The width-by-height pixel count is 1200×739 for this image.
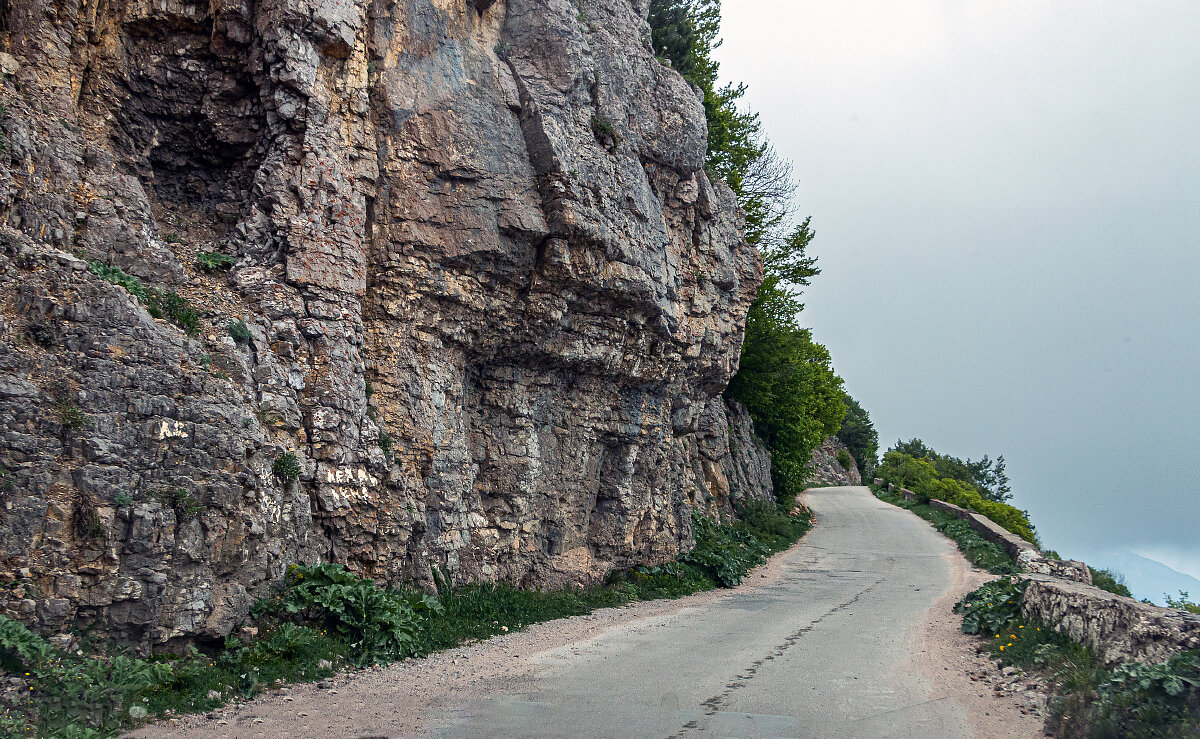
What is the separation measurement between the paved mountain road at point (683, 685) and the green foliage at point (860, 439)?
51604 mm

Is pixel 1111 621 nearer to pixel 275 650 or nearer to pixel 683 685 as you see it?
pixel 683 685

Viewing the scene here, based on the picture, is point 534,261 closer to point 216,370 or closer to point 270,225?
point 270,225

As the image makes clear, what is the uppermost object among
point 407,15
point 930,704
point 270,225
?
point 407,15

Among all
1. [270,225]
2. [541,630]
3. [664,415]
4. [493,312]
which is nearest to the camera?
[270,225]

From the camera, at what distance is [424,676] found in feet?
28.4

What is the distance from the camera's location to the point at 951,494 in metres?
38.2

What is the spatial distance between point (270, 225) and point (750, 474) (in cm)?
A: 2106

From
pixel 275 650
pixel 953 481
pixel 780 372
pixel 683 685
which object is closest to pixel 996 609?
pixel 683 685

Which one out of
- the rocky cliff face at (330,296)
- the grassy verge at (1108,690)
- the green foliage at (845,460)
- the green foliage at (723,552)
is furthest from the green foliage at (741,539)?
the green foliage at (845,460)

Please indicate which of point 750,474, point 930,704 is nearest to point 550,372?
point 930,704

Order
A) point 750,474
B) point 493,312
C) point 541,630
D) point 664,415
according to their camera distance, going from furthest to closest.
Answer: point 750,474
point 664,415
point 493,312
point 541,630

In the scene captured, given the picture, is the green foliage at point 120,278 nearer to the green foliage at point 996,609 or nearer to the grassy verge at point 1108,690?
the grassy verge at point 1108,690

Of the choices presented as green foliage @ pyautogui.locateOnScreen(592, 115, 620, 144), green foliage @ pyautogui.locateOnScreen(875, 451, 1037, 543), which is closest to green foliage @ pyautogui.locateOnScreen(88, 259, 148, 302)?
green foliage @ pyautogui.locateOnScreen(592, 115, 620, 144)

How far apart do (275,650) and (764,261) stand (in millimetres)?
21081
